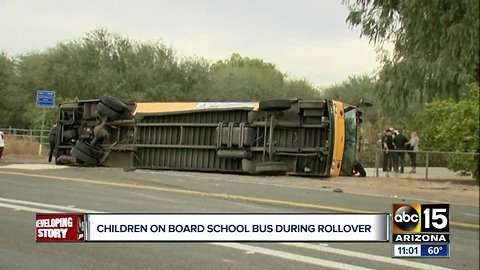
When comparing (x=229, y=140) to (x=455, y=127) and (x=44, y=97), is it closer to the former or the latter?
(x=44, y=97)

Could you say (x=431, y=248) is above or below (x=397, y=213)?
below

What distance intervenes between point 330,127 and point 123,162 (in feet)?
14.2

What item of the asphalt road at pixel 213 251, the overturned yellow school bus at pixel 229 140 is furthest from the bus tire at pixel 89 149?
the asphalt road at pixel 213 251

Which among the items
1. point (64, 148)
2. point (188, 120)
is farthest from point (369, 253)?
point (64, 148)

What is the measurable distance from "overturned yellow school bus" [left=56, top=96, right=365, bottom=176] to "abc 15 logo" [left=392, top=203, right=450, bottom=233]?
724 centimetres

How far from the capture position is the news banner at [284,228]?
192 centimetres

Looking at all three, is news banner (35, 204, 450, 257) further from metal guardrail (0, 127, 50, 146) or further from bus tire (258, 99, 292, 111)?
bus tire (258, 99, 292, 111)

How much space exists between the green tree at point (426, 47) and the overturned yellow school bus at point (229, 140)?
23.6ft

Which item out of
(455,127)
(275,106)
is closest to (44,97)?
(455,127)

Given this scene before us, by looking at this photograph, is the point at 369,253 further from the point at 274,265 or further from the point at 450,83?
the point at 450,83

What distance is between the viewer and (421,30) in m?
1.77

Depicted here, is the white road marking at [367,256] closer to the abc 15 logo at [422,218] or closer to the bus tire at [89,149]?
the abc 15 logo at [422,218]

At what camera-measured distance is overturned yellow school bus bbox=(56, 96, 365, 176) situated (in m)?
9.66

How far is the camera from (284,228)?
2248 millimetres
